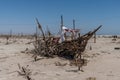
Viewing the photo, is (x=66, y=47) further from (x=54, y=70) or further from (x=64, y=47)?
(x=54, y=70)

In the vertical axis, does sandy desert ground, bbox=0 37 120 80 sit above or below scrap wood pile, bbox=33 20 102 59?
below

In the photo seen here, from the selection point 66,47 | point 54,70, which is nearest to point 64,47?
point 66,47

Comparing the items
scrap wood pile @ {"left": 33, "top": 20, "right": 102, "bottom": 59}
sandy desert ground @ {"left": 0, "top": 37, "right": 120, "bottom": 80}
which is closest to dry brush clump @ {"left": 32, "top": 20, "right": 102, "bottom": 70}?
scrap wood pile @ {"left": 33, "top": 20, "right": 102, "bottom": 59}

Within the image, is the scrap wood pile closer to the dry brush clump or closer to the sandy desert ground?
the dry brush clump

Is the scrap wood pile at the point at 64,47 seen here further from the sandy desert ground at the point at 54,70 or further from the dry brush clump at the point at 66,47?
the sandy desert ground at the point at 54,70

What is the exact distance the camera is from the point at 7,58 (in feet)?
49.3

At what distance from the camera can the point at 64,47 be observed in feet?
51.9

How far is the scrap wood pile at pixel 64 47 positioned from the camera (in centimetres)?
1550

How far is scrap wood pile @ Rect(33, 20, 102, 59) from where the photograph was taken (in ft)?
50.9

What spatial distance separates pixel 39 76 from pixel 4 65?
118 inches

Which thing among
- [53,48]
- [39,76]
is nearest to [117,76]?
[39,76]

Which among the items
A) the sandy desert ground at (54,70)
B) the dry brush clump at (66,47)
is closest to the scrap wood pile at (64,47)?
the dry brush clump at (66,47)

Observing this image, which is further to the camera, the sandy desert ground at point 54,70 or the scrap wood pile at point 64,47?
the scrap wood pile at point 64,47

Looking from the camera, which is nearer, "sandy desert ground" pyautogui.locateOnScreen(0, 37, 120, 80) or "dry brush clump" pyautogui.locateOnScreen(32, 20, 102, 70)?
"sandy desert ground" pyautogui.locateOnScreen(0, 37, 120, 80)
